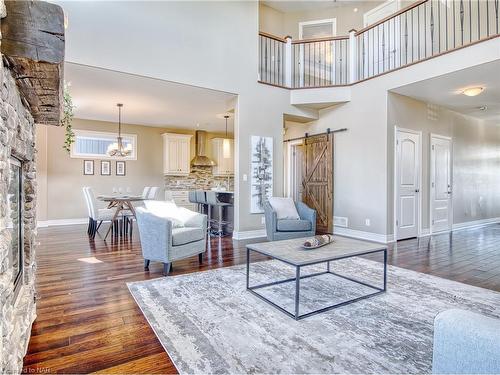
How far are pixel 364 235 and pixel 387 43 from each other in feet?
13.9

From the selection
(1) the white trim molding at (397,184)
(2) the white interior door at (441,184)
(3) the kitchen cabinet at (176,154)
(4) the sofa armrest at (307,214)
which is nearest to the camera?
(4) the sofa armrest at (307,214)

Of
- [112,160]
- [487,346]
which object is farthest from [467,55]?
[112,160]

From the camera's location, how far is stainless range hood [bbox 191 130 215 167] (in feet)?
29.9

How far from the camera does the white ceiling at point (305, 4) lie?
737cm

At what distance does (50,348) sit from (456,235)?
23.2 feet

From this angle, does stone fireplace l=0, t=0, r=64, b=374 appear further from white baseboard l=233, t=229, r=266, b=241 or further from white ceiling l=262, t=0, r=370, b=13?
white ceiling l=262, t=0, r=370, b=13

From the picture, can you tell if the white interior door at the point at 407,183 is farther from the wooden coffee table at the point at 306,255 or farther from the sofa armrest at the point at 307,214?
the wooden coffee table at the point at 306,255

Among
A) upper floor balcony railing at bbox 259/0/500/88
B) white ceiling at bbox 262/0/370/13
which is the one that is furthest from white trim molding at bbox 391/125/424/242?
white ceiling at bbox 262/0/370/13

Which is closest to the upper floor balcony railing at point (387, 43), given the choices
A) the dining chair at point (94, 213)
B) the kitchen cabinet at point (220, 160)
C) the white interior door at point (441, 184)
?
the white interior door at point (441, 184)

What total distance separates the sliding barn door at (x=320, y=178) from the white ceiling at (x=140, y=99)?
2.18 meters

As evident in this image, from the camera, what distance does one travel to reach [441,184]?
6.56 m

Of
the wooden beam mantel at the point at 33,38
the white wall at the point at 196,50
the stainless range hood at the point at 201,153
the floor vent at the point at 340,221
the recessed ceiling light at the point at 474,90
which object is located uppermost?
the white wall at the point at 196,50

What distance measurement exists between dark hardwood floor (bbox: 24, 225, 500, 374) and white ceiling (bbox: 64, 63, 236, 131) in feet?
9.07

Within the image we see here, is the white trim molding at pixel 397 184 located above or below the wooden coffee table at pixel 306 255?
above
